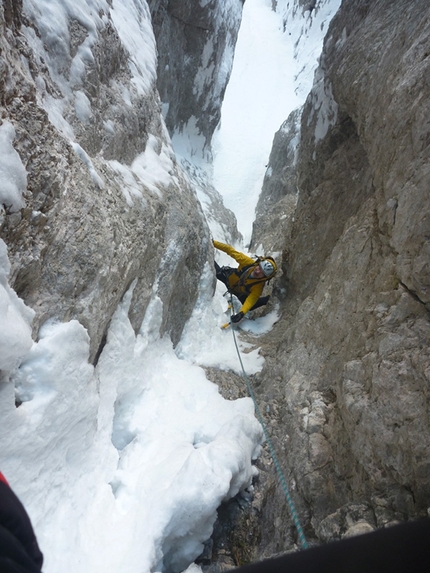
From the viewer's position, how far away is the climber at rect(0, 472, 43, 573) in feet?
2.66

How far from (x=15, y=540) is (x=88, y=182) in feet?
8.71

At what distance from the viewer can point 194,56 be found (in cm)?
1216

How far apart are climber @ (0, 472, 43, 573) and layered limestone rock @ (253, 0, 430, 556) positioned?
1.94 metres

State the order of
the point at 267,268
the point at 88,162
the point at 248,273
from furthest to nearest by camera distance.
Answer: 1. the point at 248,273
2. the point at 267,268
3. the point at 88,162

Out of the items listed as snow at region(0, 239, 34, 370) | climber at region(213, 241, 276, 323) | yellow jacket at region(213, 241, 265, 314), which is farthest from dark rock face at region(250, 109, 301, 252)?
snow at region(0, 239, 34, 370)

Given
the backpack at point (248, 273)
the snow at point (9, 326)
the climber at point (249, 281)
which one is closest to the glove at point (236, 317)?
the climber at point (249, 281)

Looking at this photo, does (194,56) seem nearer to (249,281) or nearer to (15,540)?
(249,281)

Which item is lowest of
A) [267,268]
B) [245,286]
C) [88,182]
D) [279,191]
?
[88,182]

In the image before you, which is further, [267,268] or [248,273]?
[248,273]

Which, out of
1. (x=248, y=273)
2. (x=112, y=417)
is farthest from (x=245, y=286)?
(x=112, y=417)

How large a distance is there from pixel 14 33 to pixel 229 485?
12.4 feet

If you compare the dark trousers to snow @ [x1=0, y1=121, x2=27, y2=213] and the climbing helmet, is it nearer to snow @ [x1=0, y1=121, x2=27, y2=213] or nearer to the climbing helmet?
the climbing helmet

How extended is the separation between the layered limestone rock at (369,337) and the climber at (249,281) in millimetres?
1434

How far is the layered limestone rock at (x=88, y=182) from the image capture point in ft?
7.22
